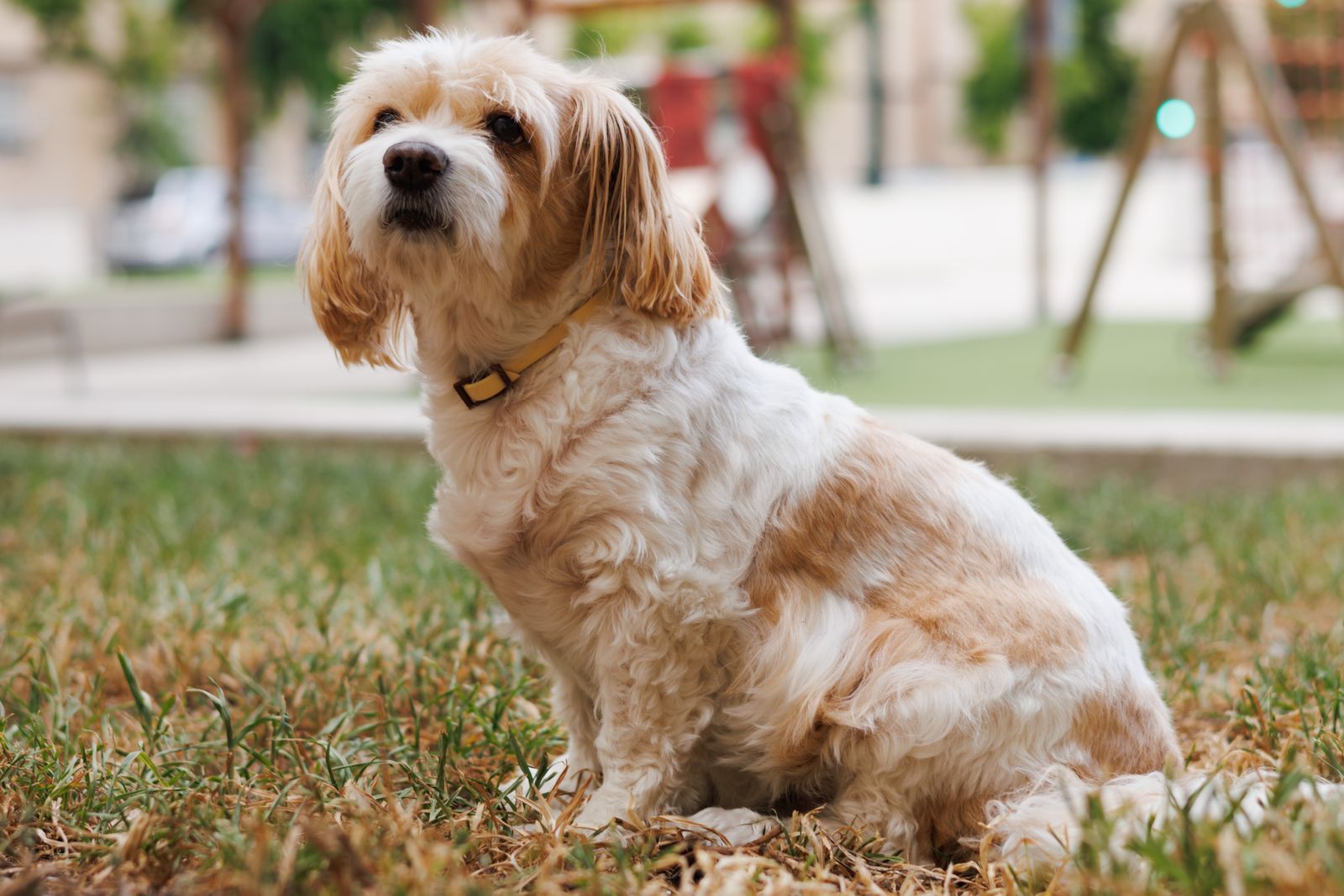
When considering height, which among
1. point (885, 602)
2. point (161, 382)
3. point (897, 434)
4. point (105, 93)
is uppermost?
point (105, 93)

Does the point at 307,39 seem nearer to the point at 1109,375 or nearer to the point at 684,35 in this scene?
the point at 684,35

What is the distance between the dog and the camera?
7.26 ft

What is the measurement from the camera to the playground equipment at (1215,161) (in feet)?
21.7

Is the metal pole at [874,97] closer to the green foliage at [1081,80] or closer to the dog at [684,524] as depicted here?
the green foliage at [1081,80]

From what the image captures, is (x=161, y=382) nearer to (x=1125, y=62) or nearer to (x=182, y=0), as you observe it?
(x=182, y=0)

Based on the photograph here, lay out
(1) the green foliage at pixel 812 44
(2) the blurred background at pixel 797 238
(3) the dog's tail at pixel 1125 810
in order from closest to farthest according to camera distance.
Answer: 1. (3) the dog's tail at pixel 1125 810
2. (2) the blurred background at pixel 797 238
3. (1) the green foliage at pixel 812 44

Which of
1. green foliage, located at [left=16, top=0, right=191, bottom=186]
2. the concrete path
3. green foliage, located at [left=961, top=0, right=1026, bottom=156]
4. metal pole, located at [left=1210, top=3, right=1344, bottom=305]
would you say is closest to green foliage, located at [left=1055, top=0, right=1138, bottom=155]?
green foliage, located at [left=961, top=0, right=1026, bottom=156]

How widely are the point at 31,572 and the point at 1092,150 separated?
143 ft

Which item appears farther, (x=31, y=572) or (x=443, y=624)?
(x=31, y=572)

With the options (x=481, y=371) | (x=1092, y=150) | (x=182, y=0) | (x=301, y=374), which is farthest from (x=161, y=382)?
(x=1092, y=150)

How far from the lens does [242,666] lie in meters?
3.15

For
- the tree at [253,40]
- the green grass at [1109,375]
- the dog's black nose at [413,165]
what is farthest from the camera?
the tree at [253,40]

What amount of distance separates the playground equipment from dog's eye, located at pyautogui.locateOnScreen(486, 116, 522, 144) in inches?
213

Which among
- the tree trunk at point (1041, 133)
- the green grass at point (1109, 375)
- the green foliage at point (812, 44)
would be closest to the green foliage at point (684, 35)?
the green foliage at point (812, 44)
